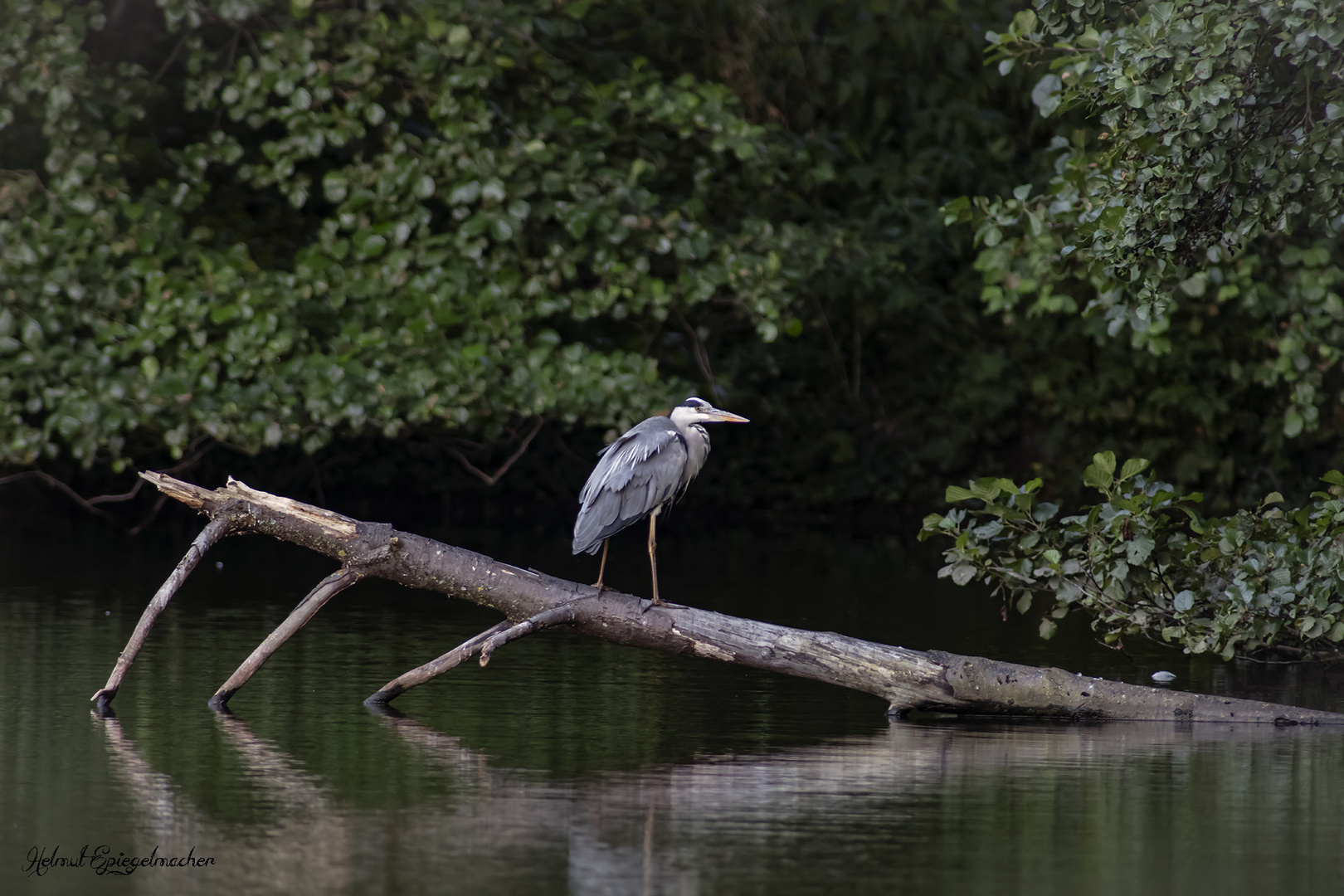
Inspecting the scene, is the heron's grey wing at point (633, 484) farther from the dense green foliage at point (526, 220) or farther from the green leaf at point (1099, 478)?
the dense green foliage at point (526, 220)

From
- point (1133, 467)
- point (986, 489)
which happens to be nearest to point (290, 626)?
point (986, 489)

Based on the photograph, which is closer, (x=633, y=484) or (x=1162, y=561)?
(x=633, y=484)

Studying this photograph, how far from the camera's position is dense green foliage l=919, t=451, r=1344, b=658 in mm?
8469

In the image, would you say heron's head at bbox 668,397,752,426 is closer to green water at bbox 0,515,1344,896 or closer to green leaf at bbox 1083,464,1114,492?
green water at bbox 0,515,1344,896

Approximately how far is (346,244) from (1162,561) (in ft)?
22.5

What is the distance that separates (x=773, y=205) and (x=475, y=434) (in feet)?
17.3

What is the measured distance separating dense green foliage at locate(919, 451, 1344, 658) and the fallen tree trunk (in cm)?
104

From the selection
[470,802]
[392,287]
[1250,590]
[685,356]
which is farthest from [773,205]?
[470,802]

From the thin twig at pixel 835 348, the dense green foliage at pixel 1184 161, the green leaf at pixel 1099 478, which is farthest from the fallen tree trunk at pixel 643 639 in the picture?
the thin twig at pixel 835 348

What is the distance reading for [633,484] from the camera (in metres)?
8.01

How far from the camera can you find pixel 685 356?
15.2m

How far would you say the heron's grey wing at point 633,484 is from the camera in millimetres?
7992

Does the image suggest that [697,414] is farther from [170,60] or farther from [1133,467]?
[170,60]

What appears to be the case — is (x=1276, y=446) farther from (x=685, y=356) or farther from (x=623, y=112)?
(x=623, y=112)
